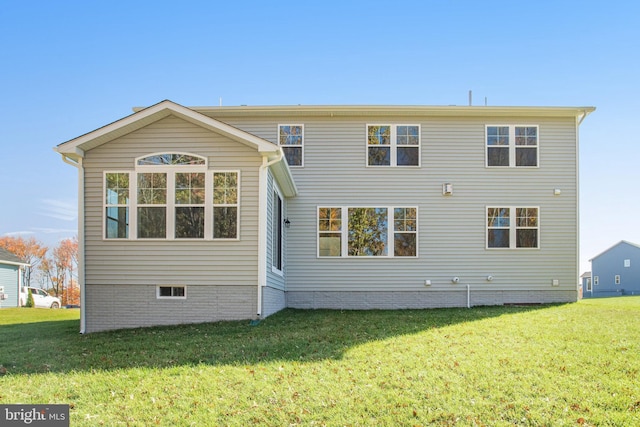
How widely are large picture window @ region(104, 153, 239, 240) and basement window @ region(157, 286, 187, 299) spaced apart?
3.23 ft

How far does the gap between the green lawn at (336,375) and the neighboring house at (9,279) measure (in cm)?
2010

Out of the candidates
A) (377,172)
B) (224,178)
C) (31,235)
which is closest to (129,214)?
(224,178)

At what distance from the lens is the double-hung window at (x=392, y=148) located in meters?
14.1

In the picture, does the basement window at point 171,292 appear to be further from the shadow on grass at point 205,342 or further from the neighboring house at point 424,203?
the neighboring house at point 424,203

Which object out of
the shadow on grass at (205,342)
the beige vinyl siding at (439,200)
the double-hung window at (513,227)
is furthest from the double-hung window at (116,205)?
the double-hung window at (513,227)

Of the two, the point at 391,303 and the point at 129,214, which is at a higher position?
the point at 129,214

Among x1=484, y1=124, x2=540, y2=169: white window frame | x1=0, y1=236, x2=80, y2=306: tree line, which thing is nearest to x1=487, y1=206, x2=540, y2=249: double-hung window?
x1=484, y1=124, x2=540, y2=169: white window frame

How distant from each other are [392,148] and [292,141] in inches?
106

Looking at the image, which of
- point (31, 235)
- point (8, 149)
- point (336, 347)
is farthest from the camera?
point (31, 235)

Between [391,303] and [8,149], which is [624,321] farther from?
[8,149]

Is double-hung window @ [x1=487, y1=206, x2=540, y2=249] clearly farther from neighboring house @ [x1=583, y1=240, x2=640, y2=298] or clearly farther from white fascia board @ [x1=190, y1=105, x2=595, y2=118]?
neighboring house @ [x1=583, y1=240, x2=640, y2=298]

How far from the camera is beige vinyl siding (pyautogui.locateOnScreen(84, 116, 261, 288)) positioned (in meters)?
9.95

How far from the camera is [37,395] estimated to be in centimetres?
519

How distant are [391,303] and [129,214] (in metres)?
7.13
